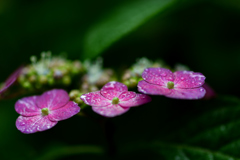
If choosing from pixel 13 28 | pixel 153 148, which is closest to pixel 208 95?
pixel 153 148

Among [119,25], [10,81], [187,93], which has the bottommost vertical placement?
[187,93]

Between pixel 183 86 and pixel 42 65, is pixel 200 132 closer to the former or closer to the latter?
pixel 183 86

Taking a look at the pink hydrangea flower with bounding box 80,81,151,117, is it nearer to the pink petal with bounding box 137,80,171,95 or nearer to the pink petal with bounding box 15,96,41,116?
the pink petal with bounding box 137,80,171,95

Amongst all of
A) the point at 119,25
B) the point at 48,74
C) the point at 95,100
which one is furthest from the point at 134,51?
the point at 95,100

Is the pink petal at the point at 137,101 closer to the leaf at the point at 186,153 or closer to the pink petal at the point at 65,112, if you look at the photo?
the pink petal at the point at 65,112

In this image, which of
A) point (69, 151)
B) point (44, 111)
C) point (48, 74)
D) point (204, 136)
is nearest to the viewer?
point (44, 111)

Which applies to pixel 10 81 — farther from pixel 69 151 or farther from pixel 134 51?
pixel 134 51

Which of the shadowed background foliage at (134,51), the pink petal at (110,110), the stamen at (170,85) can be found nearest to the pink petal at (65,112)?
the pink petal at (110,110)
